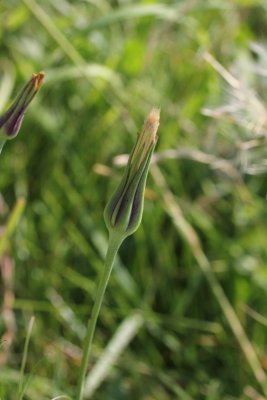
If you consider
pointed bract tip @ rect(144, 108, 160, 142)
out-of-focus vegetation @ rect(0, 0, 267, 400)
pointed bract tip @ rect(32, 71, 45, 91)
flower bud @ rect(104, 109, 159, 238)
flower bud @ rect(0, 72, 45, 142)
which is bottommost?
out-of-focus vegetation @ rect(0, 0, 267, 400)

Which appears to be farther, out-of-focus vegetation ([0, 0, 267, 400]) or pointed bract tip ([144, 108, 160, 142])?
out-of-focus vegetation ([0, 0, 267, 400])

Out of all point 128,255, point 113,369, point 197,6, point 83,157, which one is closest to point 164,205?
point 128,255

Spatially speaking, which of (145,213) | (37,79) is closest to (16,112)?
(37,79)

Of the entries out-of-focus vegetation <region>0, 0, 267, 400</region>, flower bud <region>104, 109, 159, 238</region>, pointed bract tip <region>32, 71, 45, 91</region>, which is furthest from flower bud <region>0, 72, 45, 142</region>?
out-of-focus vegetation <region>0, 0, 267, 400</region>

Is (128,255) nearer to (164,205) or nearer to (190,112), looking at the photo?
(164,205)

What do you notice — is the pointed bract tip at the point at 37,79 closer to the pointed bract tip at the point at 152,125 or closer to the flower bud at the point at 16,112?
the flower bud at the point at 16,112

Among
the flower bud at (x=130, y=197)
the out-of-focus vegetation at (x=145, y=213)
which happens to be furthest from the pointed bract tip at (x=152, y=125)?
the out-of-focus vegetation at (x=145, y=213)

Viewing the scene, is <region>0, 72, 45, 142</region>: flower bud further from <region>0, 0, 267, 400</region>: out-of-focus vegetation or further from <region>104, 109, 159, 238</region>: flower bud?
<region>0, 0, 267, 400</region>: out-of-focus vegetation
